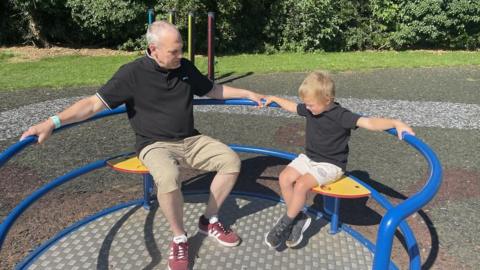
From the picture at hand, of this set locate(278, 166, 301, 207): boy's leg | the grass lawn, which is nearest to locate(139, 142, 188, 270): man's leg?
locate(278, 166, 301, 207): boy's leg

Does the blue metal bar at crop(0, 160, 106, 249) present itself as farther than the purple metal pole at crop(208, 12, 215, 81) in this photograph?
No

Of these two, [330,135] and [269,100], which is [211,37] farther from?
[330,135]

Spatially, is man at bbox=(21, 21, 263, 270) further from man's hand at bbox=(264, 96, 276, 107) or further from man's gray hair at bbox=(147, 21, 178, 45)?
man's hand at bbox=(264, 96, 276, 107)

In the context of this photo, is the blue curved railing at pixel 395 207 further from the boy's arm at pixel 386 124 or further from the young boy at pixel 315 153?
the young boy at pixel 315 153

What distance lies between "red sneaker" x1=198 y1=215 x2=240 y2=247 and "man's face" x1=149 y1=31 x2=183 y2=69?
1.08 metres

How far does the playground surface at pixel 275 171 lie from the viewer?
3396 mm

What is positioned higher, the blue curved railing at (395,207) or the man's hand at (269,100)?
the man's hand at (269,100)


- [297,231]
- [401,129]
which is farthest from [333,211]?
[401,129]

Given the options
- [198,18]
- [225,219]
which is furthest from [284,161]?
[198,18]

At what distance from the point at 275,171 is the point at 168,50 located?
2.04 metres

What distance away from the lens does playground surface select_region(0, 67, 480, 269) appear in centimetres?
340

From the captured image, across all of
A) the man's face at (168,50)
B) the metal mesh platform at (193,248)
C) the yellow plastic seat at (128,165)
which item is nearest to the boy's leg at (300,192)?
the metal mesh platform at (193,248)

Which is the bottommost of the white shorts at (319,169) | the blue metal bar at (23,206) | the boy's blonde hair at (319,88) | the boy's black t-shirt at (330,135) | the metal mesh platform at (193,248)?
the metal mesh platform at (193,248)

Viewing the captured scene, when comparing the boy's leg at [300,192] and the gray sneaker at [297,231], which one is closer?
the boy's leg at [300,192]
